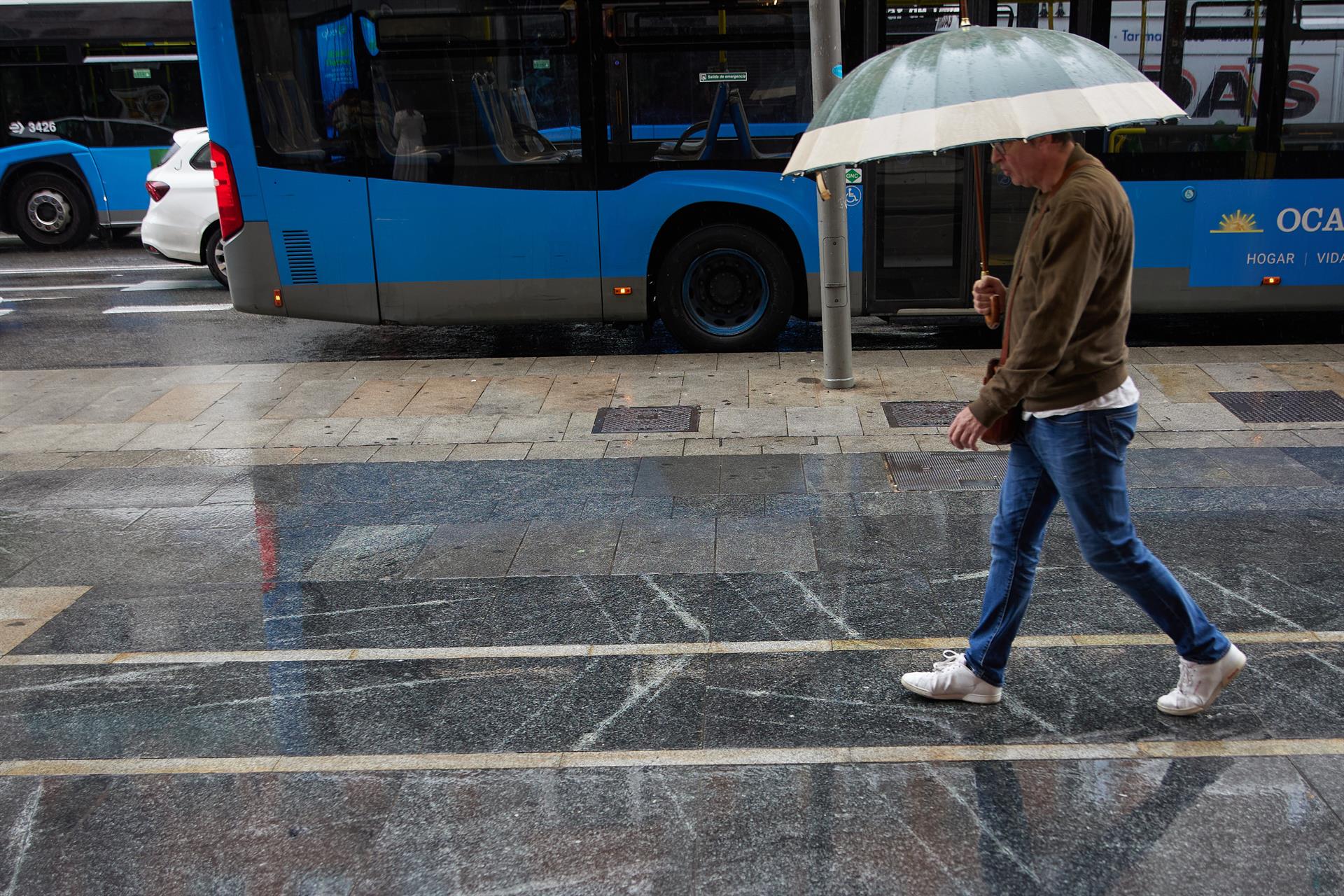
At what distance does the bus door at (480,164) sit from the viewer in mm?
9523

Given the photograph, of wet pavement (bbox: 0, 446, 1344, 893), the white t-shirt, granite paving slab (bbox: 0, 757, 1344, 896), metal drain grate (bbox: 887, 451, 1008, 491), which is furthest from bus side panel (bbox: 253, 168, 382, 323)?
the white t-shirt

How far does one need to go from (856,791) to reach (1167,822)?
0.88m

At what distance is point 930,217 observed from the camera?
9.64 m

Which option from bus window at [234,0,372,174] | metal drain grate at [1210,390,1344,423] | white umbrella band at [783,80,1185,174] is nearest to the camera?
white umbrella band at [783,80,1185,174]

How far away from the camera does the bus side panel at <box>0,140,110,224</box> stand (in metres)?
17.3

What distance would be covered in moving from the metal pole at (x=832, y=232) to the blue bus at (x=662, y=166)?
1215mm

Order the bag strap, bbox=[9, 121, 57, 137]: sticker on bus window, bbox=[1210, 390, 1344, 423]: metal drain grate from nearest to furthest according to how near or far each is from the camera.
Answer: the bag strap
bbox=[1210, 390, 1344, 423]: metal drain grate
bbox=[9, 121, 57, 137]: sticker on bus window

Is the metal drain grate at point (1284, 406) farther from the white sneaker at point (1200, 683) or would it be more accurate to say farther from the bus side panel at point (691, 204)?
the white sneaker at point (1200, 683)

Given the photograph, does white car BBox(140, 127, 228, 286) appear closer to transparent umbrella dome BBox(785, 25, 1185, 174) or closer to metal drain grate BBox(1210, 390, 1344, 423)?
metal drain grate BBox(1210, 390, 1344, 423)

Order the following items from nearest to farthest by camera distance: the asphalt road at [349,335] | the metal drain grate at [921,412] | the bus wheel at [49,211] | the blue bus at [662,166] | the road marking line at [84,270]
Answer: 1. the metal drain grate at [921,412]
2. the blue bus at [662,166]
3. the asphalt road at [349,335]
4. the road marking line at [84,270]
5. the bus wheel at [49,211]

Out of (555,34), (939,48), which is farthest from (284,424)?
(939,48)

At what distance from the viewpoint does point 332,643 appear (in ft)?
16.1

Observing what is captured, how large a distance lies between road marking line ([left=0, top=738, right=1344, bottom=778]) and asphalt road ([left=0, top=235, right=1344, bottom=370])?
664cm

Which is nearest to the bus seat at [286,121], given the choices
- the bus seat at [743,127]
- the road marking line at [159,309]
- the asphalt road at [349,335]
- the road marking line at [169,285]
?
the asphalt road at [349,335]
